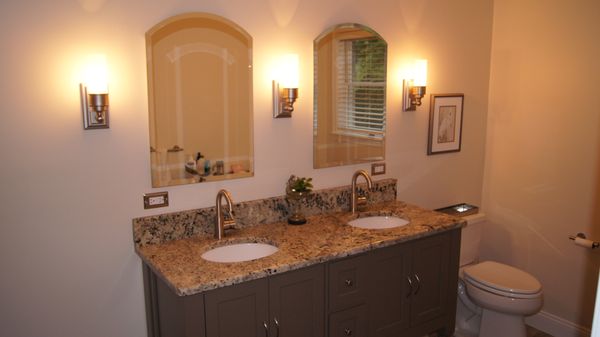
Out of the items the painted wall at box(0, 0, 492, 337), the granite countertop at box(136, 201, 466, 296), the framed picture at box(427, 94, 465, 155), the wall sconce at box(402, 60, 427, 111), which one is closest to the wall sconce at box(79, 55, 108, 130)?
the painted wall at box(0, 0, 492, 337)

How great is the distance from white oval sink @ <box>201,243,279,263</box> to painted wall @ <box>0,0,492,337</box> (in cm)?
26

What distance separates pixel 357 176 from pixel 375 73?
1.98ft

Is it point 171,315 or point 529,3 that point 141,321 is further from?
point 529,3

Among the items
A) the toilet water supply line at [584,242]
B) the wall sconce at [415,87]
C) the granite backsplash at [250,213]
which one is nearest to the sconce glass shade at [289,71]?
the granite backsplash at [250,213]

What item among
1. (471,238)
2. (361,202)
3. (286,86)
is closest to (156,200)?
(286,86)

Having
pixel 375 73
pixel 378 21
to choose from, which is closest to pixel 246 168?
pixel 375 73

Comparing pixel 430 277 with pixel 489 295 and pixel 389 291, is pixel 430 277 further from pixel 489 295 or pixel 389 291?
pixel 489 295

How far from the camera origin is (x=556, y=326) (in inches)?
128

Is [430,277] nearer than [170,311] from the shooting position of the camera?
No

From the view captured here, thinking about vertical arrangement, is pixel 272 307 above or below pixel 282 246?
below

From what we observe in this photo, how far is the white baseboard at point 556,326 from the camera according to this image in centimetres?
313

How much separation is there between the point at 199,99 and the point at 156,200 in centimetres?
50

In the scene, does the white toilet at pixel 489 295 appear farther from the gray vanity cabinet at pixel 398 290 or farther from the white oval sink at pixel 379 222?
the white oval sink at pixel 379 222

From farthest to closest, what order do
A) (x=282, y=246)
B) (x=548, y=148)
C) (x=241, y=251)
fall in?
(x=548, y=148), (x=241, y=251), (x=282, y=246)
